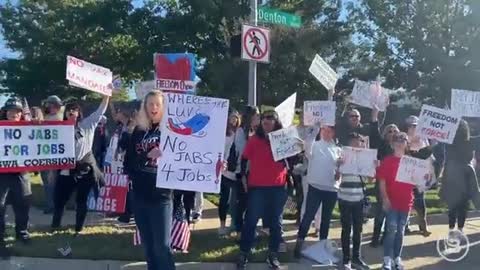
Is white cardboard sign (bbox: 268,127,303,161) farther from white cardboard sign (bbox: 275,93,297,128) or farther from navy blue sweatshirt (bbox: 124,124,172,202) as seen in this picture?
navy blue sweatshirt (bbox: 124,124,172,202)

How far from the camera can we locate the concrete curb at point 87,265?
833cm

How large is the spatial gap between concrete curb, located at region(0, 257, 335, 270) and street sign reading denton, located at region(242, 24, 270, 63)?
3198 millimetres

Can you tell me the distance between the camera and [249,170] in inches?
326

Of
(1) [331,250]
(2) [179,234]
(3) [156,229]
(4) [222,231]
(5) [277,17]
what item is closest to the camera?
(3) [156,229]

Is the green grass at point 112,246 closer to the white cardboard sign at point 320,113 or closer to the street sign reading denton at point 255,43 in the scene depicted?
the white cardboard sign at point 320,113

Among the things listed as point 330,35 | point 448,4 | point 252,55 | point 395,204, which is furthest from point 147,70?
point 395,204

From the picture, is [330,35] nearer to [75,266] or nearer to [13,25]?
[13,25]

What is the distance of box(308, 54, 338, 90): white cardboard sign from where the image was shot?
33.6 feet

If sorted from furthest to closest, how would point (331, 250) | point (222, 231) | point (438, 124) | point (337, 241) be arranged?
point (337, 241) → point (222, 231) → point (331, 250) → point (438, 124)

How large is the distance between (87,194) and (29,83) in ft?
93.5

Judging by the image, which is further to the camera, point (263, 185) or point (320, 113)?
point (320, 113)

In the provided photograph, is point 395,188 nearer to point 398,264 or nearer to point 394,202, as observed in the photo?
point 394,202

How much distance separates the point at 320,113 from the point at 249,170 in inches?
55.7

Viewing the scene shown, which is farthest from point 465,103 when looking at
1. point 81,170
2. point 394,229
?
point 81,170
